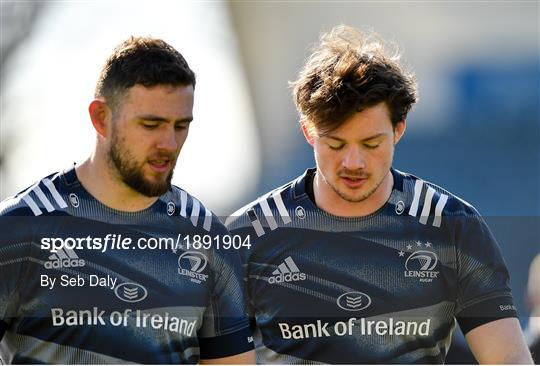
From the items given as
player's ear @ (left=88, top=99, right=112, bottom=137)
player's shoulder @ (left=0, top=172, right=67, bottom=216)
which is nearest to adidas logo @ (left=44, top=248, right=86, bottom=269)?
player's shoulder @ (left=0, top=172, right=67, bottom=216)

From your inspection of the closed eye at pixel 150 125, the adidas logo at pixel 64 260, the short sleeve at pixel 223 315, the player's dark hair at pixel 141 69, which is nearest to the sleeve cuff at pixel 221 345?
the short sleeve at pixel 223 315

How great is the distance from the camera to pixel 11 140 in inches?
155

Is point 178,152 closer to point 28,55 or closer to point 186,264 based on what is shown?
point 186,264

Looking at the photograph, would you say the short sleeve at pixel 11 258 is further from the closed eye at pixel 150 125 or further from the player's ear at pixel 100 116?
the closed eye at pixel 150 125

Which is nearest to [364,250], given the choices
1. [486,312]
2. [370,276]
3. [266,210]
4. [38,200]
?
[370,276]

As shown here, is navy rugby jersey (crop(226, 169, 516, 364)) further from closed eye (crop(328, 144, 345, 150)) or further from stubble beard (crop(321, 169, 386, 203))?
closed eye (crop(328, 144, 345, 150))

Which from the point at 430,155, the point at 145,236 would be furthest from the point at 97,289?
the point at 430,155

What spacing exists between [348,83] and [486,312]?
0.99 metres

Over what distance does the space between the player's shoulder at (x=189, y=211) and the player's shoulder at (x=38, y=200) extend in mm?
382

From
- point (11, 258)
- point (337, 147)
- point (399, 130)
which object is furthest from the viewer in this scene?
point (399, 130)

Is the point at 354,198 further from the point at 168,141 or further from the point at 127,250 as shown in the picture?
the point at 127,250

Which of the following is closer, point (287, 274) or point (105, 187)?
point (105, 187)

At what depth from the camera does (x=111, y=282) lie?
336cm

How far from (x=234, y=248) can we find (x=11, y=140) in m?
1.19
